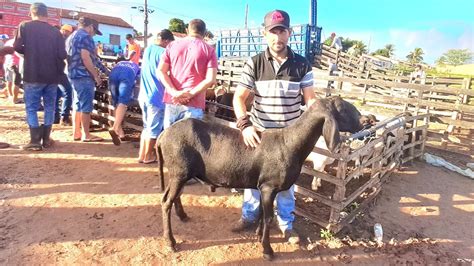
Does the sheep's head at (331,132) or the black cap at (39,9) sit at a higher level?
the black cap at (39,9)

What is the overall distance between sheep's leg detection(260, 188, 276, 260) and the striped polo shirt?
0.73 metres

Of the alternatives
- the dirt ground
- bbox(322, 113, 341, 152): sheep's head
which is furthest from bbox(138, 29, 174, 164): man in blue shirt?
bbox(322, 113, 341, 152): sheep's head

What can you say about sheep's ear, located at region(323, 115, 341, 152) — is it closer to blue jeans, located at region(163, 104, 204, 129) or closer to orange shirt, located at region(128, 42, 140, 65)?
blue jeans, located at region(163, 104, 204, 129)

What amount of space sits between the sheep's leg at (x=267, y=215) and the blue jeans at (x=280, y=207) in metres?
0.44

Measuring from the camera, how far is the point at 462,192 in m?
5.77

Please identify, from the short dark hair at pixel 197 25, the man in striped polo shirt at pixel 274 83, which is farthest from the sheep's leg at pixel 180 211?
the short dark hair at pixel 197 25

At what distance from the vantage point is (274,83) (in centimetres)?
324

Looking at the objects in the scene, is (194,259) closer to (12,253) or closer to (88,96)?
(12,253)

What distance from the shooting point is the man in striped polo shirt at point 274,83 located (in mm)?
3084

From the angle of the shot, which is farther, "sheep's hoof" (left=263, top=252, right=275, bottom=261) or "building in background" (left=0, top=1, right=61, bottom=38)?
"building in background" (left=0, top=1, right=61, bottom=38)

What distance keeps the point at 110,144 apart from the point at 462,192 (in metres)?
6.65

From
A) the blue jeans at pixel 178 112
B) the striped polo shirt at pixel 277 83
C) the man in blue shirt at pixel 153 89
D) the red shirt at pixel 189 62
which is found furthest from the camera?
the man in blue shirt at pixel 153 89

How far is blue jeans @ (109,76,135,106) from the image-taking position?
6120 millimetres

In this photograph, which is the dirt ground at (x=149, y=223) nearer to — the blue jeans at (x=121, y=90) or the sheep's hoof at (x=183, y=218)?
the sheep's hoof at (x=183, y=218)
